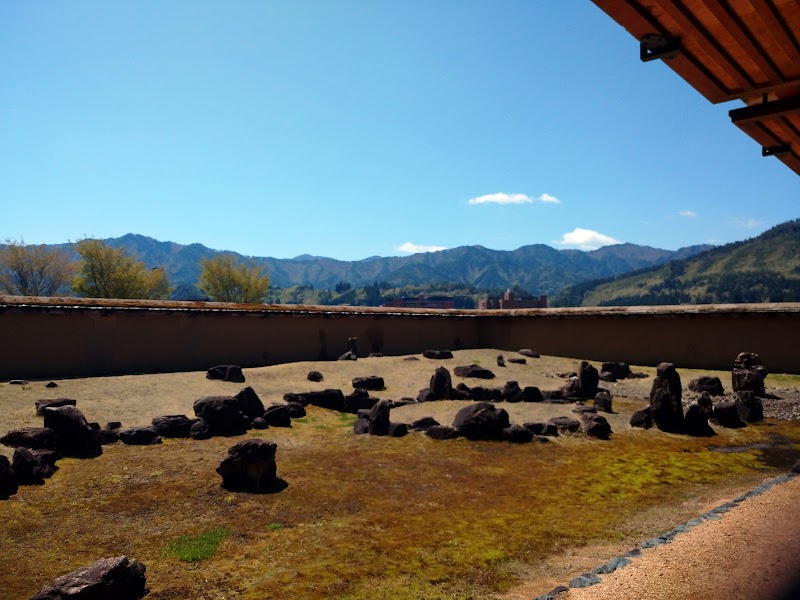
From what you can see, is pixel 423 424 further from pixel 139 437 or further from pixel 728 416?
pixel 728 416

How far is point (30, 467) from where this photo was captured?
12.6m

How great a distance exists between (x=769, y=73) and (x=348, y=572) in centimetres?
869

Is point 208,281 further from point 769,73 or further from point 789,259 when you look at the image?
point 789,259

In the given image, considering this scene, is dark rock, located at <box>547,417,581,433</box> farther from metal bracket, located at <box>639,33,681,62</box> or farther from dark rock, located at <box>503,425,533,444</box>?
metal bracket, located at <box>639,33,681,62</box>

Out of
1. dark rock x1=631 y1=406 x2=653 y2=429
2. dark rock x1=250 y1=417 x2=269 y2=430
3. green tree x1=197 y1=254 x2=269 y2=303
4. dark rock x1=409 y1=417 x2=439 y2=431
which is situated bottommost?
dark rock x1=631 y1=406 x2=653 y2=429

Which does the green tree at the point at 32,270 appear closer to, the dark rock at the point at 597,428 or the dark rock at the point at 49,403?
the dark rock at the point at 49,403

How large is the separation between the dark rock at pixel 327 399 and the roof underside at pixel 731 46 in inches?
697

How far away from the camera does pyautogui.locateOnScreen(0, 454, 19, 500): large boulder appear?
1159cm

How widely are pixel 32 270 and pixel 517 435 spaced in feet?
236

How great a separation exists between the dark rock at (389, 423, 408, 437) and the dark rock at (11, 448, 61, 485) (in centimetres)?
944

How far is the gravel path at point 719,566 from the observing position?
22.6 ft

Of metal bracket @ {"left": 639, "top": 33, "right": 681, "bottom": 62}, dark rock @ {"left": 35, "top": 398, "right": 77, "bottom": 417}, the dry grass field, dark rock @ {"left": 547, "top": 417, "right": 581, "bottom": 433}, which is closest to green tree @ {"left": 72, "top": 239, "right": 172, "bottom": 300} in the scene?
the dry grass field

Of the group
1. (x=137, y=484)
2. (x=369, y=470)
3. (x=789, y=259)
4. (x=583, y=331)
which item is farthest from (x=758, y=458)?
(x=789, y=259)

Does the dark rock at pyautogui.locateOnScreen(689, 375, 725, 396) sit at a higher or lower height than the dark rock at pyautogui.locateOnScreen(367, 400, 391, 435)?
lower
